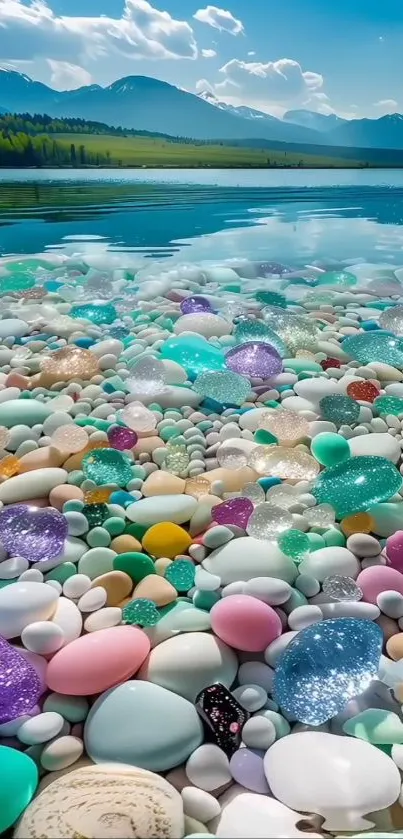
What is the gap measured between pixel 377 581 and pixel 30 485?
1.53 feet

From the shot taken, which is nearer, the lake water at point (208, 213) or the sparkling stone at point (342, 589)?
the sparkling stone at point (342, 589)

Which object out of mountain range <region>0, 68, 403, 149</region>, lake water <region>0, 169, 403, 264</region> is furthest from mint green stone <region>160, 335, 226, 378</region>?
mountain range <region>0, 68, 403, 149</region>

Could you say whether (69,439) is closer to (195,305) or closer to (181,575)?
(181,575)

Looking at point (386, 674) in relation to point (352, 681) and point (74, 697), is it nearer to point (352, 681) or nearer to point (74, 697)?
point (352, 681)

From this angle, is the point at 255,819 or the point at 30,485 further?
the point at 30,485

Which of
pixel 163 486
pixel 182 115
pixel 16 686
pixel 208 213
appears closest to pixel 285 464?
pixel 163 486

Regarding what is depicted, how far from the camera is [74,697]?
628 mm

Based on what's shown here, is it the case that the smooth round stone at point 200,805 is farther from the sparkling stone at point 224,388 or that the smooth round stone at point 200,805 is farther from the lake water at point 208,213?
the lake water at point 208,213

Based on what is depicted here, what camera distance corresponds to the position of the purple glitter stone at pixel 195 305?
68.1 inches

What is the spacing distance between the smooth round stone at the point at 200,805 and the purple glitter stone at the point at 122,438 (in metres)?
0.58

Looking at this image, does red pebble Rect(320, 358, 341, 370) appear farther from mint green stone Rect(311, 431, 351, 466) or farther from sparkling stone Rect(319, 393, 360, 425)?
mint green stone Rect(311, 431, 351, 466)

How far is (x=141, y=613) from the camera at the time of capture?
71cm

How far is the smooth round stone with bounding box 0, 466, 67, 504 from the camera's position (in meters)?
0.93

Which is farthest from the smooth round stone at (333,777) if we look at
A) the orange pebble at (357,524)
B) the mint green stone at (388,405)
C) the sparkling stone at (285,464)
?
the mint green stone at (388,405)
